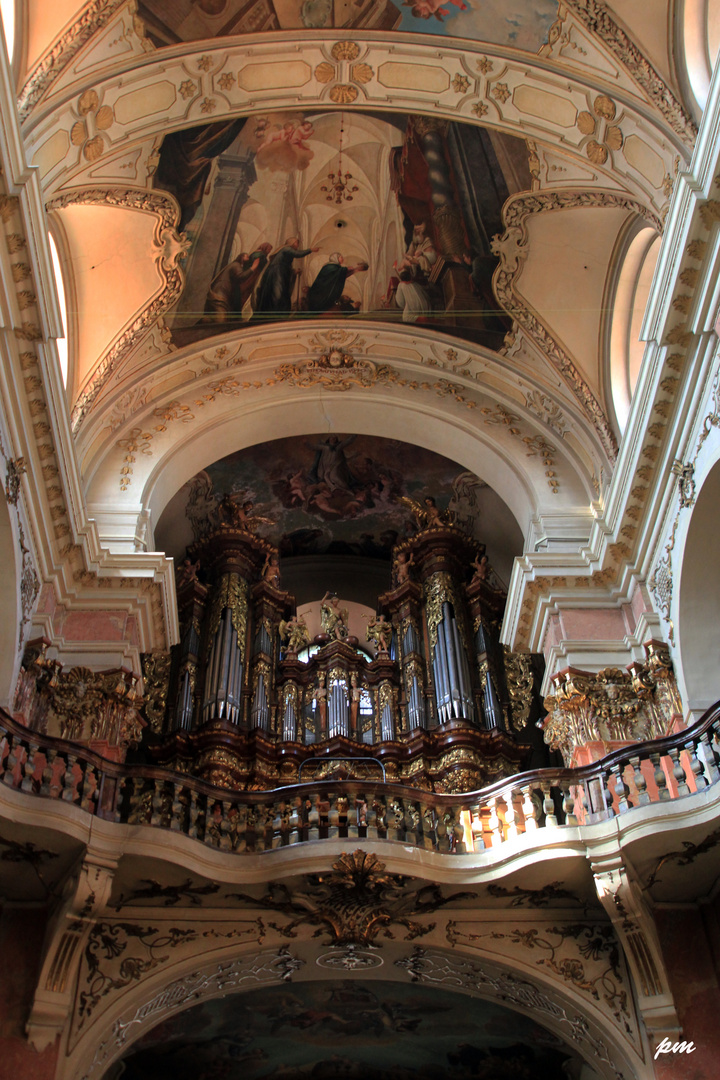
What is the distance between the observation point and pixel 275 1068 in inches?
471

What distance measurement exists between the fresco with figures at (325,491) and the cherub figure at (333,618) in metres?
1.76

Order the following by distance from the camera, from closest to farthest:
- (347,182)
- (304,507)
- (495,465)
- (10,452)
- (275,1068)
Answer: (10,452) < (275,1068) < (347,182) < (495,465) < (304,507)

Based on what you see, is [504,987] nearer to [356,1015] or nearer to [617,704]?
[356,1015]

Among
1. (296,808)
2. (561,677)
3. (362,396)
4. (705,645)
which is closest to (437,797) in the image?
(296,808)

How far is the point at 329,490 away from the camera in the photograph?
18.4 metres

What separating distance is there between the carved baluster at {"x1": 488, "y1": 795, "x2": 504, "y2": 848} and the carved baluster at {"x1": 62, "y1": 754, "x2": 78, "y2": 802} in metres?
4.10

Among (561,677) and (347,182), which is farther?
(347,182)

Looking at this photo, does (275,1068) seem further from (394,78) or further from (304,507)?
(394,78)

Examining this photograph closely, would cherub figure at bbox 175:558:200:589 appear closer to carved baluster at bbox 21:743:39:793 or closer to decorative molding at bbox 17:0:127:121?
carved baluster at bbox 21:743:39:793

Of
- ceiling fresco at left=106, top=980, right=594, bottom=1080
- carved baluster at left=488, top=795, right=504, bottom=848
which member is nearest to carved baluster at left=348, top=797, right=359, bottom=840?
carved baluster at left=488, top=795, right=504, bottom=848

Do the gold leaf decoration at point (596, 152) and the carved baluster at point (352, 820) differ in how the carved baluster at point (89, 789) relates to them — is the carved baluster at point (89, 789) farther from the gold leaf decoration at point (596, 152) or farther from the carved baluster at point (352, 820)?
the gold leaf decoration at point (596, 152)

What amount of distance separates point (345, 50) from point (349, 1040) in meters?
11.6

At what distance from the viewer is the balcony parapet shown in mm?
9594

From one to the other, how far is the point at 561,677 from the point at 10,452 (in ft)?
21.9
